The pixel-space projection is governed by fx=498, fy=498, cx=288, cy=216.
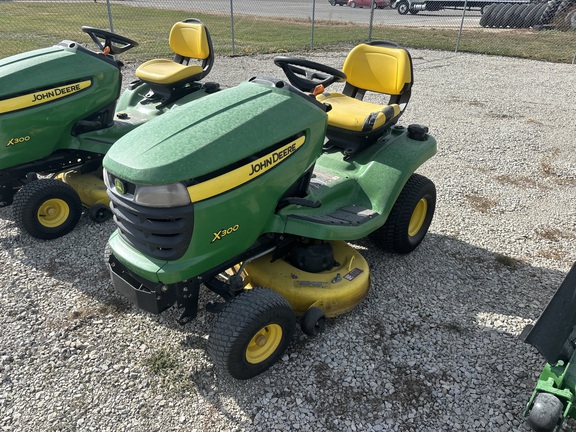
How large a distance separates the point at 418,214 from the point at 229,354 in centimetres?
189

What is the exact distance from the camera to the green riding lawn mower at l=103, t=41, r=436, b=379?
7.00 feet

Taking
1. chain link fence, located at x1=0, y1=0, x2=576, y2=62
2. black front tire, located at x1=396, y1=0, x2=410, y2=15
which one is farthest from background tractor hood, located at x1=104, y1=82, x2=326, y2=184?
black front tire, located at x1=396, y1=0, x2=410, y2=15

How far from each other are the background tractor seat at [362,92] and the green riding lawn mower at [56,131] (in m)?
1.75

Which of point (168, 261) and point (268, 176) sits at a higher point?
point (268, 176)

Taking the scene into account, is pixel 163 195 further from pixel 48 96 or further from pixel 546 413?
pixel 48 96

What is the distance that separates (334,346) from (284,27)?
1512cm

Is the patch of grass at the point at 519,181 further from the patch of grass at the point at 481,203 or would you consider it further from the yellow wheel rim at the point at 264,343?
the yellow wheel rim at the point at 264,343

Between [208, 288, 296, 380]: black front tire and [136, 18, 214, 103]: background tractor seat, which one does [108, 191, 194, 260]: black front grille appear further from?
[136, 18, 214, 103]: background tractor seat

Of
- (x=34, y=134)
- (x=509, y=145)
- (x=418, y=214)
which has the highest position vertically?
(x=34, y=134)

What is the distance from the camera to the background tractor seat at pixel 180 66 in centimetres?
446

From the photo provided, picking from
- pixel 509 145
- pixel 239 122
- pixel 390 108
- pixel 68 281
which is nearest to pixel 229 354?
pixel 239 122

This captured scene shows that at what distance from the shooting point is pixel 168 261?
2193 mm

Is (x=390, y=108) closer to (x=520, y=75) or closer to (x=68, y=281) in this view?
(x=68, y=281)

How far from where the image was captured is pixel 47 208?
3.62 m
